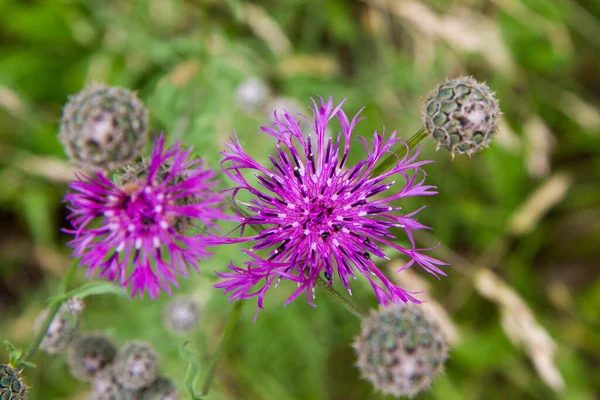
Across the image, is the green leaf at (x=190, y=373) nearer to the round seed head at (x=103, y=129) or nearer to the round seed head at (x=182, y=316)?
the round seed head at (x=103, y=129)

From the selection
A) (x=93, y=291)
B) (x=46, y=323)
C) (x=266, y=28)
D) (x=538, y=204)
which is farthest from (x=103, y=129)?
(x=538, y=204)

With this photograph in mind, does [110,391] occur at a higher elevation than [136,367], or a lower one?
lower

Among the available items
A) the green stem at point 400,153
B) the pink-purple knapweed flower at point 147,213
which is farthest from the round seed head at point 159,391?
the green stem at point 400,153

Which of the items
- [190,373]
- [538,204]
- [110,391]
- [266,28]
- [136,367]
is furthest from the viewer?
[266,28]

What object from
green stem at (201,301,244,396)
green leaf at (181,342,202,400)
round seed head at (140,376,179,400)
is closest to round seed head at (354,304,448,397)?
green stem at (201,301,244,396)

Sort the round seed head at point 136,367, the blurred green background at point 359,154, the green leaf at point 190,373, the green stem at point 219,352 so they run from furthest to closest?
the blurred green background at point 359,154 < the round seed head at point 136,367 < the green stem at point 219,352 < the green leaf at point 190,373

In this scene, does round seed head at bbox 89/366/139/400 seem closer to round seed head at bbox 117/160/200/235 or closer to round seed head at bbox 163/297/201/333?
round seed head at bbox 163/297/201/333

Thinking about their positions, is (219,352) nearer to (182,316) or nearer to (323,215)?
(323,215)
